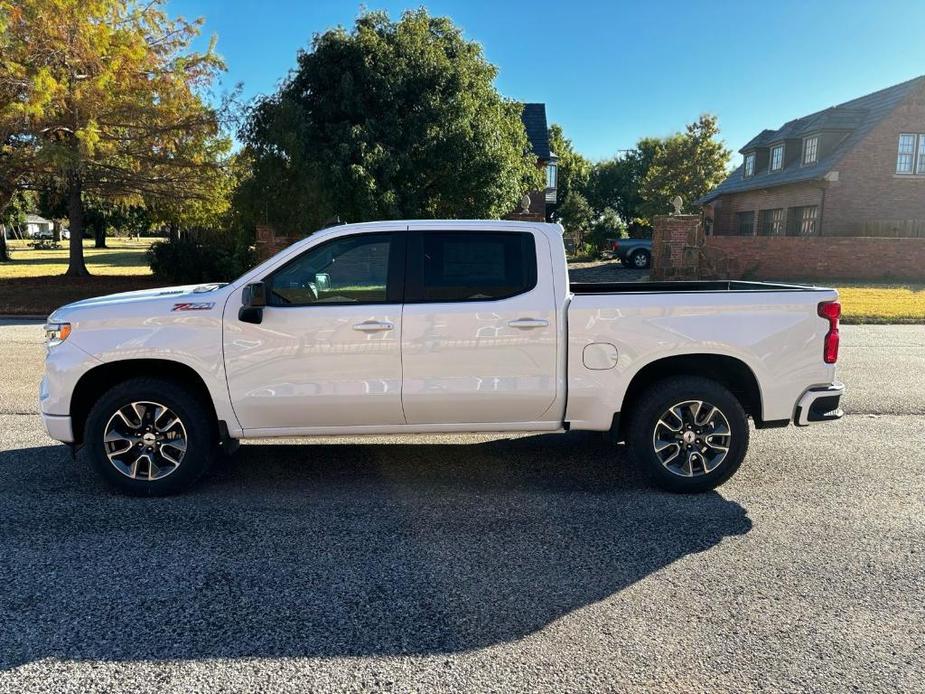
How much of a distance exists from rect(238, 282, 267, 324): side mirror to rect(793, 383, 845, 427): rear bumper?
383 centimetres

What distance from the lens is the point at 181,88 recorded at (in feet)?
62.0

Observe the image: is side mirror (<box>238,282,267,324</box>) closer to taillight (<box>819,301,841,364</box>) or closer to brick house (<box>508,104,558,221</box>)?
taillight (<box>819,301,841,364</box>)

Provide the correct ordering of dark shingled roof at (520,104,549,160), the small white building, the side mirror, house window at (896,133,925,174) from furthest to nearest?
1. the small white building
2. dark shingled roof at (520,104,549,160)
3. house window at (896,133,925,174)
4. the side mirror

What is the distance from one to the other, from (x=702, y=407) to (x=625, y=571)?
1.56 m

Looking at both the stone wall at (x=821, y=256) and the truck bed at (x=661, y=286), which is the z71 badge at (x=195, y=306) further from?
the stone wall at (x=821, y=256)

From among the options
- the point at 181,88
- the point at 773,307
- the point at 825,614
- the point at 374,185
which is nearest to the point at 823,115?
the point at 374,185

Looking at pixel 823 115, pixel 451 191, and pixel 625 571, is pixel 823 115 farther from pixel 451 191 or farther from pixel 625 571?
pixel 625 571

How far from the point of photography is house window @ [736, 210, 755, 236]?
33312 mm

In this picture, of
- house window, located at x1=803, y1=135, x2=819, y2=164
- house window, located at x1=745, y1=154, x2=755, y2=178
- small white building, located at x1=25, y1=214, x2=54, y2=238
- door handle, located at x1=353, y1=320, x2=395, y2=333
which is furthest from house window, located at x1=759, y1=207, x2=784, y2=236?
small white building, located at x1=25, y1=214, x2=54, y2=238

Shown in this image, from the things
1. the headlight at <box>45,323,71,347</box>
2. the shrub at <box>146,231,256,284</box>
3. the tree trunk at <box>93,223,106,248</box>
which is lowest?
the headlight at <box>45,323,71,347</box>

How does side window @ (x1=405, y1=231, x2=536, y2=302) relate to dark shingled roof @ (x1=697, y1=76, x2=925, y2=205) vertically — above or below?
below

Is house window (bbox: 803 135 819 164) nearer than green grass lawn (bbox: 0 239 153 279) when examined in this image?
No

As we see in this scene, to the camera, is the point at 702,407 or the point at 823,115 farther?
the point at 823,115

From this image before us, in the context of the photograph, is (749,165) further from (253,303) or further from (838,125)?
(253,303)
